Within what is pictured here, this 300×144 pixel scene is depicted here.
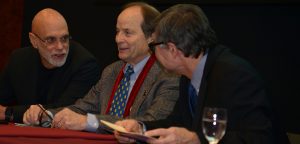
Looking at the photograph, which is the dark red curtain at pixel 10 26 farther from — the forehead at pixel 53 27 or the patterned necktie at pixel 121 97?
the patterned necktie at pixel 121 97

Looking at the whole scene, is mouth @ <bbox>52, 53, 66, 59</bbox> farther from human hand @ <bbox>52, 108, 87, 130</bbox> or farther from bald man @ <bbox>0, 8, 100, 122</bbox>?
human hand @ <bbox>52, 108, 87, 130</bbox>

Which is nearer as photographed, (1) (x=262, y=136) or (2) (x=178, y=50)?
(1) (x=262, y=136)

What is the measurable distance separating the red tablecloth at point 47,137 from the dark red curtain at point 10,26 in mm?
3689

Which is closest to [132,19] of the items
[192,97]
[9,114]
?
[192,97]

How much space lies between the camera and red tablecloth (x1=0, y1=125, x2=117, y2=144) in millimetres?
2264

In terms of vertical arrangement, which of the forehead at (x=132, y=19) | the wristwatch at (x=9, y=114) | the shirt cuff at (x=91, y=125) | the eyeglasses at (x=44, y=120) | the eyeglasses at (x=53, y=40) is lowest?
the wristwatch at (x=9, y=114)

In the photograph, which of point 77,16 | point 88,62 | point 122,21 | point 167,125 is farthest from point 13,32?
point 167,125


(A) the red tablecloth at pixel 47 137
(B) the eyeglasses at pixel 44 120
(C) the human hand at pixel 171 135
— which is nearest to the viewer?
(C) the human hand at pixel 171 135

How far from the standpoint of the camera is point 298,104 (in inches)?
154

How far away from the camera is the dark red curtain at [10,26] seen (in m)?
6.04

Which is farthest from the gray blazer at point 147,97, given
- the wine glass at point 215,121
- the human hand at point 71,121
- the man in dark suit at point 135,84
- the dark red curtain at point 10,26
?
the dark red curtain at point 10,26

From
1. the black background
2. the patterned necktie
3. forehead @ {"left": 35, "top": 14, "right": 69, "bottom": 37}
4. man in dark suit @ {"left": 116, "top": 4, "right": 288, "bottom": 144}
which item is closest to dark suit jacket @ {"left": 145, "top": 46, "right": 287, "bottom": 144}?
man in dark suit @ {"left": 116, "top": 4, "right": 288, "bottom": 144}

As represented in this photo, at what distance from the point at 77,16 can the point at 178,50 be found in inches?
116

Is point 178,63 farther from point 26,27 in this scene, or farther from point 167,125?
point 26,27
